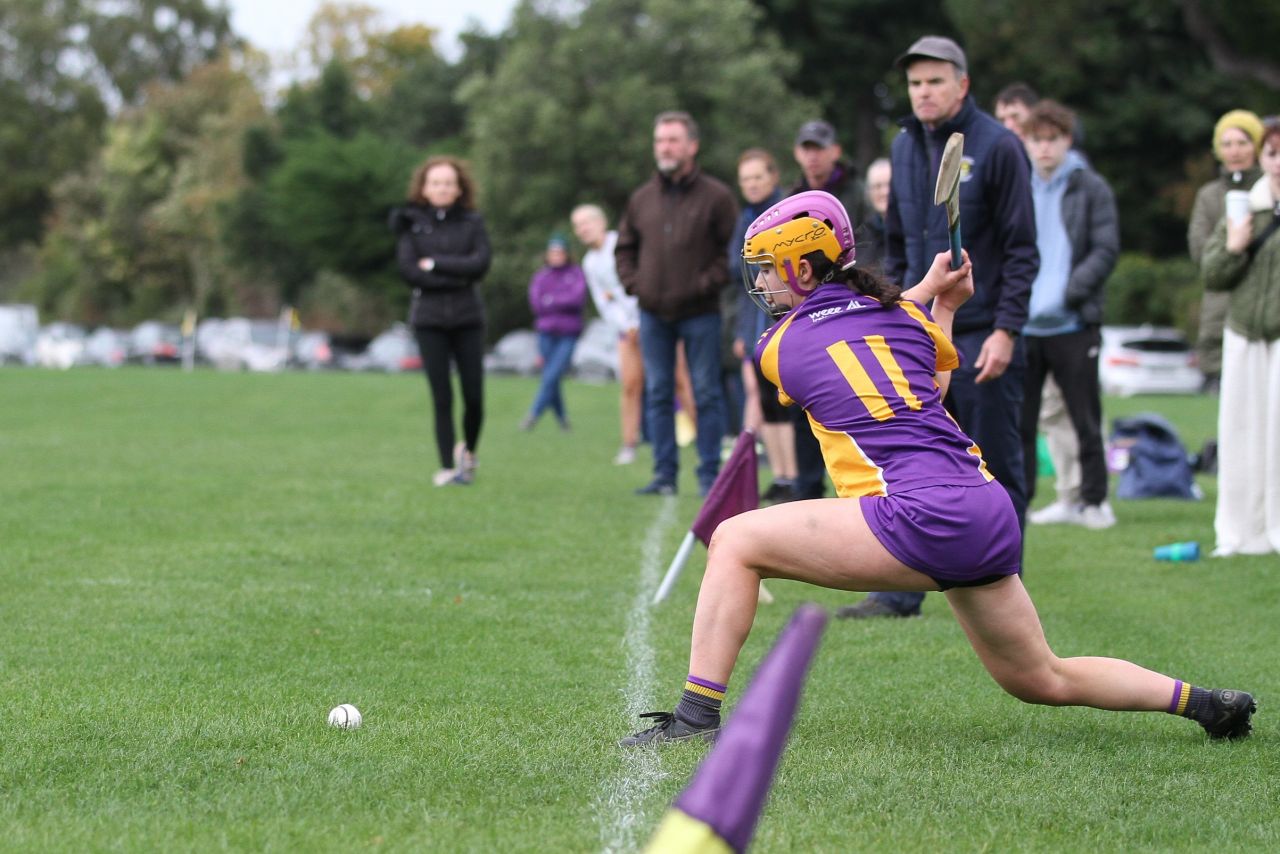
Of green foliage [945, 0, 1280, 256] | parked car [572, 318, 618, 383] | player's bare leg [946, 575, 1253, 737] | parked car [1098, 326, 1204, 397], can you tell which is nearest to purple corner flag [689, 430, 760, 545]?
player's bare leg [946, 575, 1253, 737]

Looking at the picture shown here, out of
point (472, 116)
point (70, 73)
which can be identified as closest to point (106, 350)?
point (472, 116)

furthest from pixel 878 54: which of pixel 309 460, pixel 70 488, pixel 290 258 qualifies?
pixel 70 488

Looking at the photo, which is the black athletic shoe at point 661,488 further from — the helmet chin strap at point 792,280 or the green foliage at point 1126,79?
the green foliage at point 1126,79

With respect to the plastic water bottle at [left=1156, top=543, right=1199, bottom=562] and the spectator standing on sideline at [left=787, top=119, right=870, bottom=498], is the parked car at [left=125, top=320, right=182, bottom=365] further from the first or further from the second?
the plastic water bottle at [left=1156, top=543, right=1199, bottom=562]

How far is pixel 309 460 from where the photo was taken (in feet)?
46.4

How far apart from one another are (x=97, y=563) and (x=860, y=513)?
→ 4855mm

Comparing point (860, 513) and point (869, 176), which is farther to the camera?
point (869, 176)

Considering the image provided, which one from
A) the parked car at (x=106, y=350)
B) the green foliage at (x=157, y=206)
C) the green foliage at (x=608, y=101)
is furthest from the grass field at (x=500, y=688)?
the green foliage at (x=157, y=206)

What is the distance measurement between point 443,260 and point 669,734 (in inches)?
288

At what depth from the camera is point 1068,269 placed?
380 inches

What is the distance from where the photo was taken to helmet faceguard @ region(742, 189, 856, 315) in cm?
454

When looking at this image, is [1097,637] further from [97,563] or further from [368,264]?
[368,264]

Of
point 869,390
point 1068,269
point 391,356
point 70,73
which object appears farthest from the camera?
point 70,73

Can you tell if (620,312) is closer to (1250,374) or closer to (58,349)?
(1250,374)
